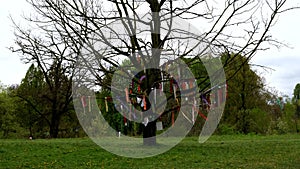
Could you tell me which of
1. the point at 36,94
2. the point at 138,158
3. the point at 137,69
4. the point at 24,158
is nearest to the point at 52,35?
the point at 137,69

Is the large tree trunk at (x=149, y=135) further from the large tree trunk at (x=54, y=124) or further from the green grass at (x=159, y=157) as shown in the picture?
the large tree trunk at (x=54, y=124)

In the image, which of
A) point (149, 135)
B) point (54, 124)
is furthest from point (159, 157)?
point (54, 124)

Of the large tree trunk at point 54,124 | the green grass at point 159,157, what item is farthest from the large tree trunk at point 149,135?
the large tree trunk at point 54,124

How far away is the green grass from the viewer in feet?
29.6

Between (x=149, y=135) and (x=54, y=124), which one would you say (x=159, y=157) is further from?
(x=54, y=124)

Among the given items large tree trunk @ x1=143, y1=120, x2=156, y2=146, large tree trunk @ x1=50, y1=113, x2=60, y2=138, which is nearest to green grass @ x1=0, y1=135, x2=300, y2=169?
large tree trunk @ x1=143, y1=120, x2=156, y2=146

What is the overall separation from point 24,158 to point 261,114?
2025 cm

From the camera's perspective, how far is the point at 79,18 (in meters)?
12.4

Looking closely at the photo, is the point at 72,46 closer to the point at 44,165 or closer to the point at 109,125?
the point at 109,125

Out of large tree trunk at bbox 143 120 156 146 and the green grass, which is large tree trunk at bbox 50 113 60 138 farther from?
large tree trunk at bbox 143 120 156 146

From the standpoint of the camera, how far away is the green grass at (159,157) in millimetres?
9023

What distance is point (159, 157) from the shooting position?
401 inches

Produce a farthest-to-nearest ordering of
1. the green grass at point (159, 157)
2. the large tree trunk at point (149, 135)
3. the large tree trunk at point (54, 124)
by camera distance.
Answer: the large tree trunk at point (54, 124), the large tree trunk at point (149, 135), the green grass at point (159, 157)

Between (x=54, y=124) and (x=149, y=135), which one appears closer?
(x=149, y=135)
